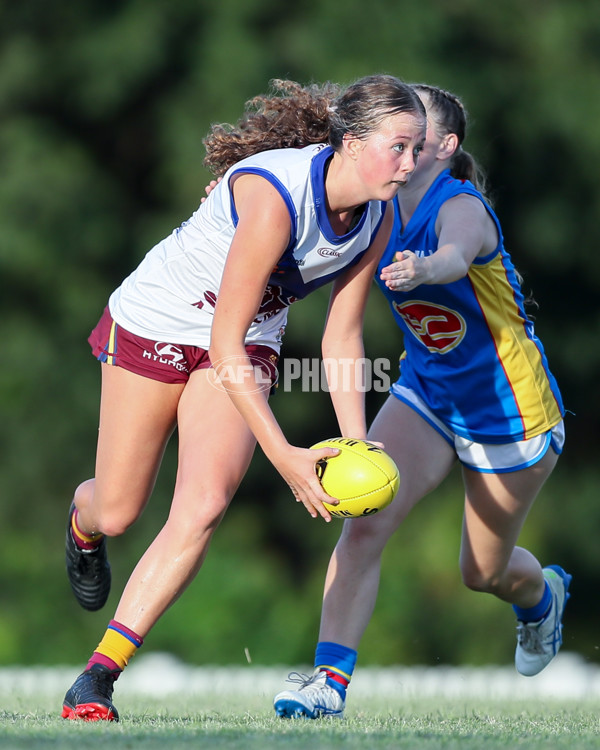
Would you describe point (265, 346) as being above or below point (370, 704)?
above

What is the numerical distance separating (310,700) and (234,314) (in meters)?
1.37

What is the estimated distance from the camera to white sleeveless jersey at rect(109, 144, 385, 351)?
3580 mm

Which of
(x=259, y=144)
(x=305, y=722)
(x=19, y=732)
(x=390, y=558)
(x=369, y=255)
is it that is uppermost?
(x=259, y=144)

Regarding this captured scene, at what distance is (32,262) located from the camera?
12.6m

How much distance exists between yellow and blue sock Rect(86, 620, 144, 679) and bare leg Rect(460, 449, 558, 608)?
154 cm

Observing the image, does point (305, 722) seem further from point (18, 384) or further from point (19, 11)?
point (19, 11)

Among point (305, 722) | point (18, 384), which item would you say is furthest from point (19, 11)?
point (305, 722)

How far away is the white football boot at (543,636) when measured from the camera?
16.8 ft

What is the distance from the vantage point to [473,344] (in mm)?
4305

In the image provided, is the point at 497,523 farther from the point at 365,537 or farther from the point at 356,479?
the point at 356,479

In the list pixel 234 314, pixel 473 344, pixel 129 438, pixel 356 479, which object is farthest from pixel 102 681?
pixel 473 344

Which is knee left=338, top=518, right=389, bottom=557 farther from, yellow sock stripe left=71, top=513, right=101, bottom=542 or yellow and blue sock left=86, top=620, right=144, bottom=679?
yellow sock stripe left=71, top=513, right=101, bottom=542

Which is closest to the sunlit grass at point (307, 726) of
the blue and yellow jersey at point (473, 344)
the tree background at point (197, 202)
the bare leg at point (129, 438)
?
the bare leg at point (129, 438)

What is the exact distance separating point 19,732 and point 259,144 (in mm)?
2092
